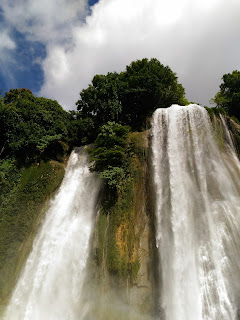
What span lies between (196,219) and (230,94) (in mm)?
14284

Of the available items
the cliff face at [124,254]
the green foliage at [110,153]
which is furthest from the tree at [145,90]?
the cliff face at [124,254]

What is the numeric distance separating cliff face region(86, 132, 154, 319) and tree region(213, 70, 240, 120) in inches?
414

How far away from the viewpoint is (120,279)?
8242 millimetres

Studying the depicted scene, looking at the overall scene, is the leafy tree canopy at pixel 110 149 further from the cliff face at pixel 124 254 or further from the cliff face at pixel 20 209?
the cliff face at pixel 20 209

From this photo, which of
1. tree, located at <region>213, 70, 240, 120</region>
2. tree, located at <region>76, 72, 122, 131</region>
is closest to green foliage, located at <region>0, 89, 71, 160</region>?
tree, located at <region>76, 72, 122, 131</region>

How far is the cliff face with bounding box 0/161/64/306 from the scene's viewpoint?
30.5 feet

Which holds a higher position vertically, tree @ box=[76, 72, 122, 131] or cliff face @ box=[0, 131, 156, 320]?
tree @ box=[76, 72, 122, 131]

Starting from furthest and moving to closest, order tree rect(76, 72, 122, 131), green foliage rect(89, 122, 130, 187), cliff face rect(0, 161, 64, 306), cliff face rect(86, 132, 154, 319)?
tree rect(76, 72, 122, 131) → green foliage rect(89, 122, 130, 187) → cliff face rect(0, 161, 64, 306) → cliff face rect(86, 132, 154, 319)

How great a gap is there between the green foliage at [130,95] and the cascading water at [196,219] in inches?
179

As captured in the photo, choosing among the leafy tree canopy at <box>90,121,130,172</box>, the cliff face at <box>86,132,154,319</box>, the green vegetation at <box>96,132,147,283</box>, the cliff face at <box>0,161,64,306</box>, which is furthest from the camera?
the leafy tree canopy at <box>90,121,130,172</box>

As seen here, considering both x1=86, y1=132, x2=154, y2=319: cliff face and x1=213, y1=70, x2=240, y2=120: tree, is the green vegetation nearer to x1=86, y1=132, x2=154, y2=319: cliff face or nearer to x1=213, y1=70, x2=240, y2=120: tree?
x1=86, y1=132, x2=154, y2=319: cliff face

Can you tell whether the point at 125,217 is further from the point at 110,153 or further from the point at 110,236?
the point at 110,153

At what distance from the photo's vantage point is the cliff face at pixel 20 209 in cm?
930

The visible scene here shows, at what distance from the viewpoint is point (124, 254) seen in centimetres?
883
